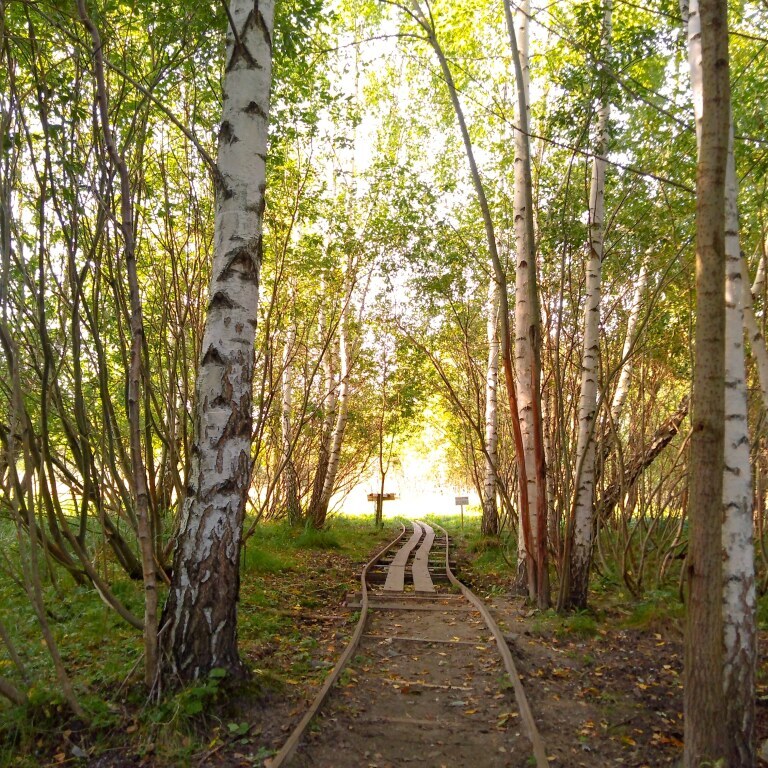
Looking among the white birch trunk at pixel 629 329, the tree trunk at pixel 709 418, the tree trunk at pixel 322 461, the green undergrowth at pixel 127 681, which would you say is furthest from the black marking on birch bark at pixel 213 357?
the tree trunk at pixel 322 461

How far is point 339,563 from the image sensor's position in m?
12.0

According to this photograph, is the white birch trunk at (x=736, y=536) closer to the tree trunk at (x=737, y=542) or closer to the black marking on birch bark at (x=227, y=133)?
the tree trunk at (x=737, y=542)

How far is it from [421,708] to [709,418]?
3129mm

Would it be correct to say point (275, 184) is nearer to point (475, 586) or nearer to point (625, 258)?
point (625, 258)

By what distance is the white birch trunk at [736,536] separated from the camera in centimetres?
344

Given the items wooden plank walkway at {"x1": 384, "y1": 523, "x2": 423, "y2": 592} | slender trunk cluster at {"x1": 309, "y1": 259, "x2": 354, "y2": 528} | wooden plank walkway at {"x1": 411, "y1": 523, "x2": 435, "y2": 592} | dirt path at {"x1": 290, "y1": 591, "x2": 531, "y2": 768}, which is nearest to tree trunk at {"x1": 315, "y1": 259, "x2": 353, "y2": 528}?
slender trunk cluster at {"x1": 309, "y1": 259, "x2": 354, "y2": 528}

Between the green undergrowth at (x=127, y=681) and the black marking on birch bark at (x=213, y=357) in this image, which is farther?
the black marking on birch bark at (x=213, y=357)

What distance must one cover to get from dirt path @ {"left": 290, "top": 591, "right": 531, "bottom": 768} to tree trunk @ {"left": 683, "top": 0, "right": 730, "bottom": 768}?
1.18 metres

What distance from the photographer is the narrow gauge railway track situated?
3.76m

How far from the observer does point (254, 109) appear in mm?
4441

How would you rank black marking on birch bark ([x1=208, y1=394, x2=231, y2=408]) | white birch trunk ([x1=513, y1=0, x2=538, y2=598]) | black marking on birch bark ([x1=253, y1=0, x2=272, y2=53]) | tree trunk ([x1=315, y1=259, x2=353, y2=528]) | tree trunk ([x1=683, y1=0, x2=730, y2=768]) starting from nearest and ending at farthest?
tree trunk ([x1=683, y1=0, x2=730, y2=768])
black marking on birch bark ([x1=208, y1=394, x2=231, y2=408])
black marking on birch bark ([x1=253, y1=0, x2=272, y2=53])
white birch trunk ([x1=513, y1=0, x2=538, y2=598])
tree trunk ([x1=315, y1=259, x2=353, y2=528])

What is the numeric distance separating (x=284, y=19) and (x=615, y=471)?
25.4 feet

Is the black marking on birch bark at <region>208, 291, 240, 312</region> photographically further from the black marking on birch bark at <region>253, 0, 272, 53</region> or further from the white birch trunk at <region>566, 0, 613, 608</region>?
the white birch trunk at <region>566, 0, 613, 608</region>

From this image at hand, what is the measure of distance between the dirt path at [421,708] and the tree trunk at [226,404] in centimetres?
90
